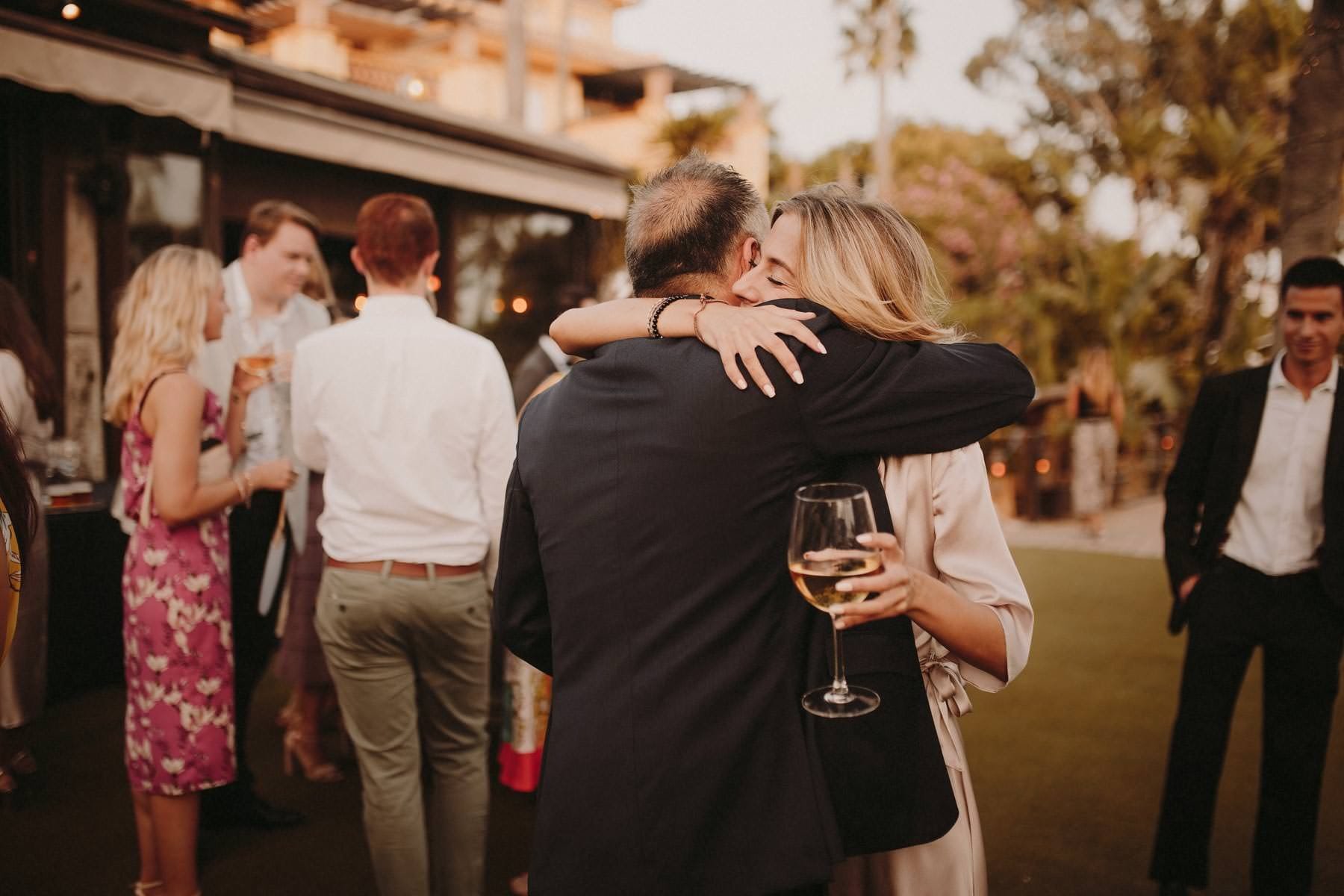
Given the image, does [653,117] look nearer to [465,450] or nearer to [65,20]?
[65,20]

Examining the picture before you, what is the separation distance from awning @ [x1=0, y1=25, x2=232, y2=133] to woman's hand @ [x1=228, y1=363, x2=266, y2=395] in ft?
8.54

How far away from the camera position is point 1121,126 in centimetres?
1692

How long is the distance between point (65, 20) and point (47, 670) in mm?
3524

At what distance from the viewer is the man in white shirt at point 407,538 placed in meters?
2.92

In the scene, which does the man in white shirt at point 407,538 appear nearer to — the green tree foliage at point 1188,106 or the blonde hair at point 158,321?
the blonde hair at point 158,321

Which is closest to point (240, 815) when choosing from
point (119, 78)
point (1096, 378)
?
point (119, 78)

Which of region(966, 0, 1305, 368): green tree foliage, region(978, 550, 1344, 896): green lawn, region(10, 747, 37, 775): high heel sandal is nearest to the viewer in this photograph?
region(978, 550, 1344, 896): green lawn

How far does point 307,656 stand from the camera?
444cm

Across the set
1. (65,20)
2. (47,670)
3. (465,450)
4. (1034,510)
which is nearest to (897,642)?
(465,450)

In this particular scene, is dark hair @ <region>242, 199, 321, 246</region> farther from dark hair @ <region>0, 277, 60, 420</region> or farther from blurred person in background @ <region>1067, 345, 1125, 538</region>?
blurred person in background @ <region>1067, 345, 1125, 538</region>

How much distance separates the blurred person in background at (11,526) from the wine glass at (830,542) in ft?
3.98

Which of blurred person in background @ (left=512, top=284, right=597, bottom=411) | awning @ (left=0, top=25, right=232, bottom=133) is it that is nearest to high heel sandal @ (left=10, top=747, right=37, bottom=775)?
blurred person in background @ (left=512, top=284, right=597, bottom=411)

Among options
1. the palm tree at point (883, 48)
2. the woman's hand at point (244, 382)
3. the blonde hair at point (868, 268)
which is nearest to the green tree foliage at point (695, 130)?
the palm tree at point (883, 48)

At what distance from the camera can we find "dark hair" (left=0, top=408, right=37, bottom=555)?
5.52 ft
